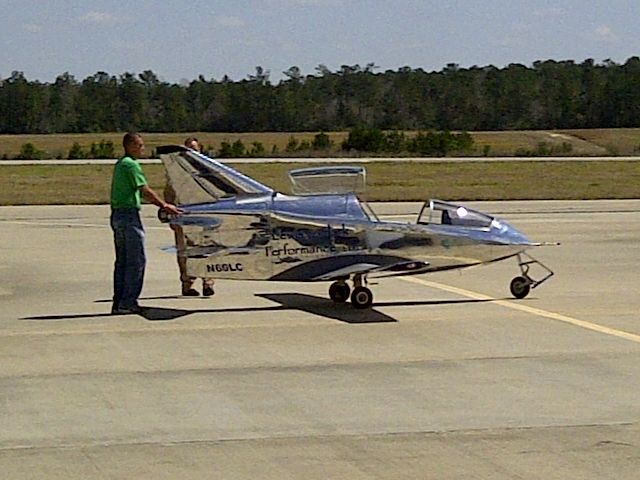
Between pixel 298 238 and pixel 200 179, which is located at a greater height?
pixel 200 179

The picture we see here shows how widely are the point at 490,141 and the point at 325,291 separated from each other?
7192 centimetres

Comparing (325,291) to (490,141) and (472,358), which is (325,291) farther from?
(490,141)

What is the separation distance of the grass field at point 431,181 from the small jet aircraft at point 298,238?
21335 mm

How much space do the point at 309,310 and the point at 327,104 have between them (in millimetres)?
106766

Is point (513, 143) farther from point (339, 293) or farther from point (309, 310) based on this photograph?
point (309, 310)

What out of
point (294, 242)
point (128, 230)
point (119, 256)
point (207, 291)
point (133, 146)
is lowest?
point (207, 291)

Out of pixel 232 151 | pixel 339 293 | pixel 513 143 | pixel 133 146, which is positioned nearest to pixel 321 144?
pixel 232 151

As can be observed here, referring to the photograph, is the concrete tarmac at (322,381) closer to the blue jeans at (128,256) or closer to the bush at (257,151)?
the blue jeans at (128,256)

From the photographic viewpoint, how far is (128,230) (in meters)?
13.9

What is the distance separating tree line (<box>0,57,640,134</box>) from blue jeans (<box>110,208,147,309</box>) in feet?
314

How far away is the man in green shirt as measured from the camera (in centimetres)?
1393

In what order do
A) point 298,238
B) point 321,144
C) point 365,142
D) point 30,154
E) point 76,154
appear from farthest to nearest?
point 321,144 < point 365,142 < point 30,154 < point 76,154 < point 298,238

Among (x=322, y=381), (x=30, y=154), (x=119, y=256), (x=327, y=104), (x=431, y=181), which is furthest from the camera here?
(x=327, y=104)

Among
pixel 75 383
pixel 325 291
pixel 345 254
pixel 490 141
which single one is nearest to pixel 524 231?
pixel 325 291
